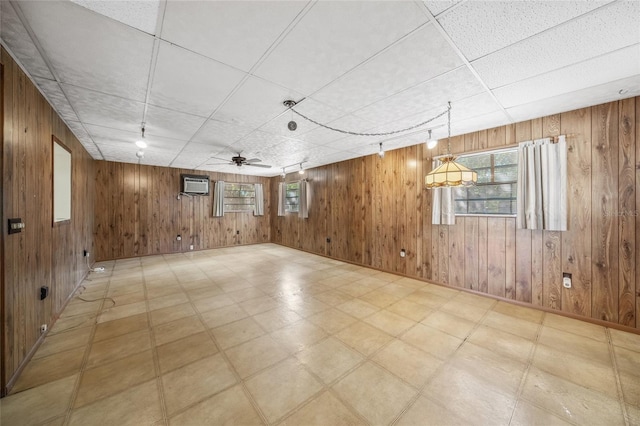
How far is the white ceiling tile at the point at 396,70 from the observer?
1619 millimetres

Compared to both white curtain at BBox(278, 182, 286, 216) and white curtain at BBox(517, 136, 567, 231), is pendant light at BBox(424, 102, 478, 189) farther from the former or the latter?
white curtain at BBox(278, 182, 286, 216)

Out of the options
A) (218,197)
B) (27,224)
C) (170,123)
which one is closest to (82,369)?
(27,224)

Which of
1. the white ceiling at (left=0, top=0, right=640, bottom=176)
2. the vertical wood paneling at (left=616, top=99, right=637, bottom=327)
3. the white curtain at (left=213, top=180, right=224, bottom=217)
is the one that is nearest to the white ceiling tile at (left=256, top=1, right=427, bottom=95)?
the white ceiling at (left=0, top=0, right=640, bottom=176)

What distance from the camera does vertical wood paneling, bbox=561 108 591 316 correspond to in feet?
8.54

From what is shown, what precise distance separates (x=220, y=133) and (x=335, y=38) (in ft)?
8.62

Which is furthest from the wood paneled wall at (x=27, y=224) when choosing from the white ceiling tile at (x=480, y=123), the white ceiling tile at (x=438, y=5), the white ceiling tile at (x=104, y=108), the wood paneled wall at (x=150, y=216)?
the white ceiling tile at (x=480, y=123)

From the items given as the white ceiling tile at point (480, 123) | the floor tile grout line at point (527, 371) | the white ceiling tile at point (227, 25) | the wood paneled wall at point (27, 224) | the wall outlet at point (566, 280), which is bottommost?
the floor tile grout line at point (527, 371)

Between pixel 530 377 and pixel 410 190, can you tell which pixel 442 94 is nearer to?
pixel 410 190

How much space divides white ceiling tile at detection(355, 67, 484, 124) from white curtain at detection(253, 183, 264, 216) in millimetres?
5905

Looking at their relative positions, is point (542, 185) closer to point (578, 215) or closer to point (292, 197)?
point (578, 215)

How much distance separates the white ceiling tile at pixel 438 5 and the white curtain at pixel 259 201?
24.1 ft

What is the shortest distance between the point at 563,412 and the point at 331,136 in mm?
3681

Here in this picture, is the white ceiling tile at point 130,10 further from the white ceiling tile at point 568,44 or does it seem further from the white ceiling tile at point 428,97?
the white ceiling tile at point 568,44

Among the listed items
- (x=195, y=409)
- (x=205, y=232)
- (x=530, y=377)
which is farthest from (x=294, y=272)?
(x=205, y=232)
